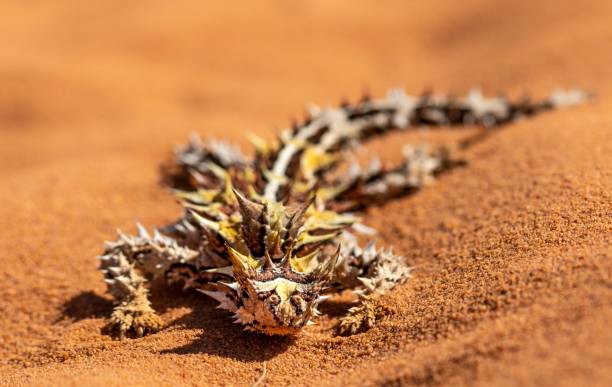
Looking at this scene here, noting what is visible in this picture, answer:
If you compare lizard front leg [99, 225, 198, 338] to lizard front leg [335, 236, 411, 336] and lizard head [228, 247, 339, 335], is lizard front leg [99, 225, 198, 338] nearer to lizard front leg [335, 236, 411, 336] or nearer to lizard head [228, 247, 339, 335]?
lizard head [228, 247, 339, 335]

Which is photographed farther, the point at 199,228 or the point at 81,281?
the point at 81,281

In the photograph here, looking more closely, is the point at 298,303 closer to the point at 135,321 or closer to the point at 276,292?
the point at 276,292

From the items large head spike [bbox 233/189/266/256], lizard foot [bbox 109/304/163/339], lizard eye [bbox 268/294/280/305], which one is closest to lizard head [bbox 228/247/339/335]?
lizard eye [bbox 268/294/280/305]

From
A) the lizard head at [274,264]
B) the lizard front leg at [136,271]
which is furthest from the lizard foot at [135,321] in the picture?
the lizard head at [274,264]

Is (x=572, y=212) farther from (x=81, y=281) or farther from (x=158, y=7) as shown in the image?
(x=158, y=7)

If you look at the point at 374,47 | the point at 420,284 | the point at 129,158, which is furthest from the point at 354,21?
the point at 420,284

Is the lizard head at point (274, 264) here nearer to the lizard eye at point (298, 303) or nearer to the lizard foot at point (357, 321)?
the lizard eye at point (298, 303)

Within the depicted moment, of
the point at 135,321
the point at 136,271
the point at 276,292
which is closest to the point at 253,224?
the point at 276,292
